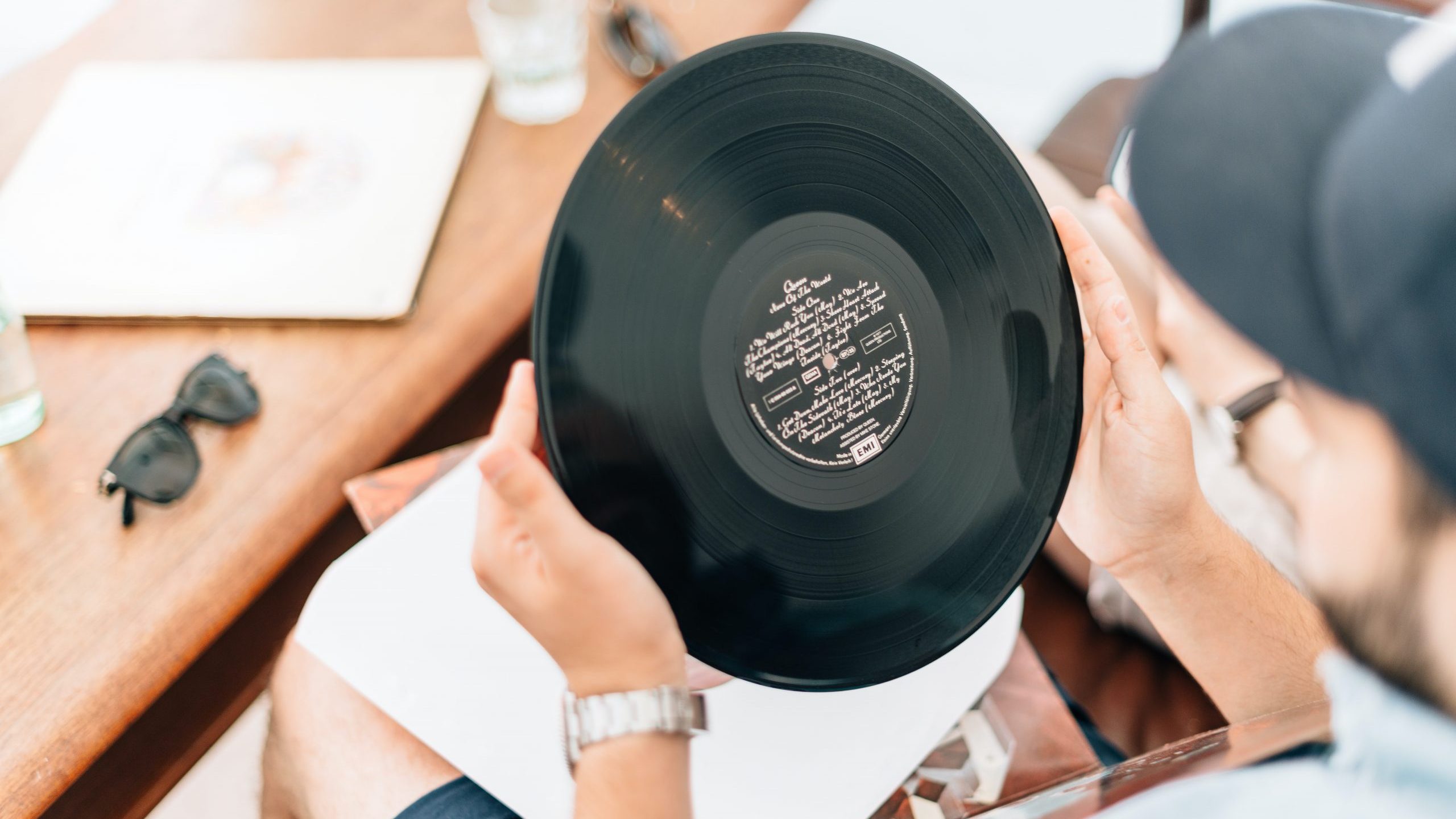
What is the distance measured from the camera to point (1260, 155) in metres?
0.49

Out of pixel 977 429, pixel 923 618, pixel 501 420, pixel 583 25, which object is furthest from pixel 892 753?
pixel 583 25

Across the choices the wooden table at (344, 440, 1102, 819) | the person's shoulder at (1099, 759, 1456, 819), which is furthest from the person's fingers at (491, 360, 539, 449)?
the person's shoulder at (1099, 759, 1456, 819)

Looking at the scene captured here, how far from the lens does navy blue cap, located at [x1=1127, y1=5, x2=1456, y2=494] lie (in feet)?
1.15

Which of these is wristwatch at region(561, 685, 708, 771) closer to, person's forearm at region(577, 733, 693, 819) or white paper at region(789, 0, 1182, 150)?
person's forearm at region(577, 733, 693, 819)

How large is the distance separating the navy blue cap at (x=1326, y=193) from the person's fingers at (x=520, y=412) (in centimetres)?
38

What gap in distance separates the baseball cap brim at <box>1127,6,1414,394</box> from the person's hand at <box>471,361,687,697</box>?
1.13 feet

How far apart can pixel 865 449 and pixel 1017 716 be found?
0.96ft

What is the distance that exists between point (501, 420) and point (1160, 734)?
631mm

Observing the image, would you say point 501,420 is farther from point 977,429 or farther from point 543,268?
point 977,429

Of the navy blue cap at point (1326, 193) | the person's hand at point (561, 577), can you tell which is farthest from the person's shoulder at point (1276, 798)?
the person's hand at point (561, 577)

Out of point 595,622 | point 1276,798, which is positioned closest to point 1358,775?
point 1276,798

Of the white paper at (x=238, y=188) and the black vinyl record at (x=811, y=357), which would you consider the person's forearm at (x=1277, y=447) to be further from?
the white paper at (x=238, y=188)

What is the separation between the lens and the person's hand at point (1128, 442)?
66 centimetres

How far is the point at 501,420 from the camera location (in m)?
0.51
